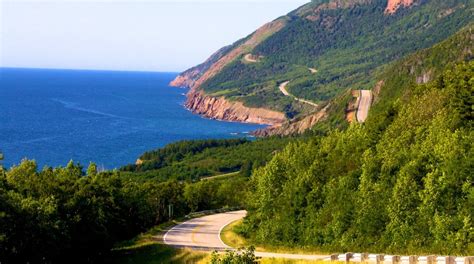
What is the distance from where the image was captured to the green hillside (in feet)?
151

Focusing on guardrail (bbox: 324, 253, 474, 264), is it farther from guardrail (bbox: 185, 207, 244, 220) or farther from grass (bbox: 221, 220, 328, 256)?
guardrail (bbox: 185, 207, 244, 220)

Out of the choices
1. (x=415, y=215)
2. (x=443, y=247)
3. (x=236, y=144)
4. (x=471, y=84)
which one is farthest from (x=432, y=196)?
(x=236, y=144)

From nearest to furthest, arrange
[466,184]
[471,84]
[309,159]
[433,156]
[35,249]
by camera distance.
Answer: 1. [35,249]
2. [466,184]
3. [433,156]
4. [471,84]
5. [309,159]

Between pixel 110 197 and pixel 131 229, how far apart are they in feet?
46.1

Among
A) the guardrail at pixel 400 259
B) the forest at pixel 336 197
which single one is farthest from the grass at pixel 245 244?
the guardrail at pixel 400 259

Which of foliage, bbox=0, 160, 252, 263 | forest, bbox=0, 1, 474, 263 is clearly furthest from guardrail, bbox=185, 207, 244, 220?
foliage, bbox=0, 160, 252, 263

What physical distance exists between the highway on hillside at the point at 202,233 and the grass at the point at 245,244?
73 cm

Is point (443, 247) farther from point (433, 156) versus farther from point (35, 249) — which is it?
point (35, 249)

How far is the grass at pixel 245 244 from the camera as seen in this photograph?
43494 millimetres

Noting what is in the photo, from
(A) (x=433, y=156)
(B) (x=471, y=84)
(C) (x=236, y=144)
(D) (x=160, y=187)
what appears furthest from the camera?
(C) (x=236, y=144)

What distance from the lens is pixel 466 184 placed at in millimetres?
45562

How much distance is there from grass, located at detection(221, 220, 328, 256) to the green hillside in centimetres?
151

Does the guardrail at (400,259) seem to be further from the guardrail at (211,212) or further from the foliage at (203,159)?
the foliage at (203,159)

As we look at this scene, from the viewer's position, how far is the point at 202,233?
6231cm
